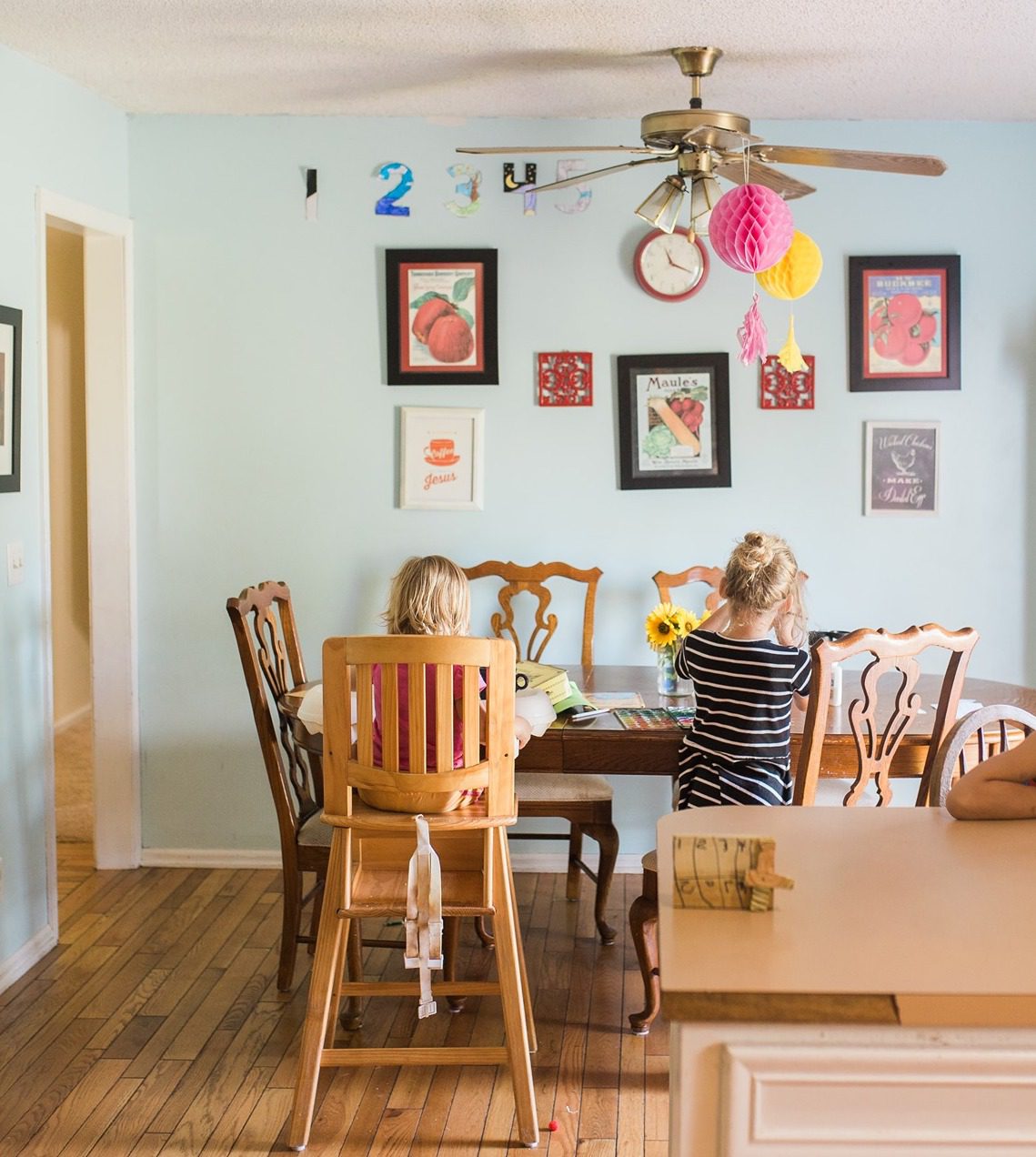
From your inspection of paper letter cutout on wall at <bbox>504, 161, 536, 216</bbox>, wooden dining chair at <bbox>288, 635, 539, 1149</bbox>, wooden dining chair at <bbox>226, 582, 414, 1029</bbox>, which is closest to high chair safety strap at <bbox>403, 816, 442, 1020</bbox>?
wooden dining chair at <bbox>288, 635, 539, 1149</bbox>

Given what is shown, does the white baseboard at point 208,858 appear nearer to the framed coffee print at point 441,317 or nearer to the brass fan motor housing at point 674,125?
the framed coffee print at point 441,317

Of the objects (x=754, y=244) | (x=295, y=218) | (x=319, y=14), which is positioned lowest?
(x=754, y=244)

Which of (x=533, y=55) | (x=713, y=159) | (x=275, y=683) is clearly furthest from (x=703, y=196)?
(x=275, y=683)

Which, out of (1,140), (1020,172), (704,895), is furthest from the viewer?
(1020,172)

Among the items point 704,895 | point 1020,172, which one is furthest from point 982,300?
point 704,895

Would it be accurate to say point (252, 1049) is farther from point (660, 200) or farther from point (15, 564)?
point (660, 200)

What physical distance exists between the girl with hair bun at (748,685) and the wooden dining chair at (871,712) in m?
0.06

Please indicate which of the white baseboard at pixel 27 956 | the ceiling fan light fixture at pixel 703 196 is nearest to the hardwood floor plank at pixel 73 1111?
the white baseboard at pixel 27 956

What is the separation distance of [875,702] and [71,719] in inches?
184

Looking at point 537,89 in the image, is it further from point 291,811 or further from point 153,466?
point 291,811

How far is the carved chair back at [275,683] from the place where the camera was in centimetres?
325

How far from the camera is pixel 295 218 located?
4.22 meters

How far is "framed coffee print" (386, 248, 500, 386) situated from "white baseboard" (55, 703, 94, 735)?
3040mm

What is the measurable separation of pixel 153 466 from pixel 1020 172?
2.97 m
